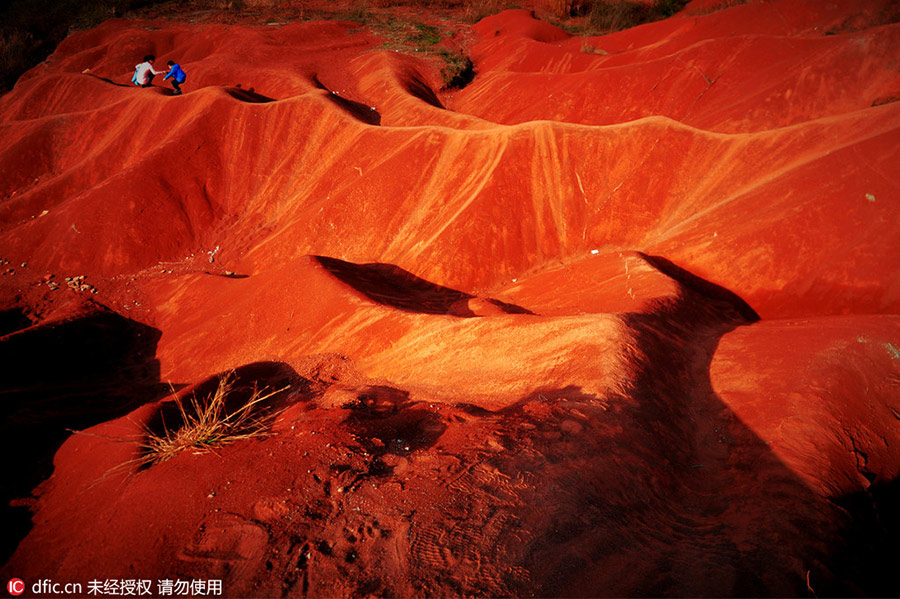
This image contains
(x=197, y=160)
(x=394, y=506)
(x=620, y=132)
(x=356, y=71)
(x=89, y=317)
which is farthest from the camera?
(x=356, y=71)

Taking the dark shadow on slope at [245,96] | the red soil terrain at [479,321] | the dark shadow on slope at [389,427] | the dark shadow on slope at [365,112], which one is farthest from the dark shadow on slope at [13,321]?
the dark shadow on slope at [365,112]

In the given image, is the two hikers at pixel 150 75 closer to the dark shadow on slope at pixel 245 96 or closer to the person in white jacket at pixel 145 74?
the person in white jacket at pixel 145 74

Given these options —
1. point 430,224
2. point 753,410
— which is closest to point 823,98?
point 430,224

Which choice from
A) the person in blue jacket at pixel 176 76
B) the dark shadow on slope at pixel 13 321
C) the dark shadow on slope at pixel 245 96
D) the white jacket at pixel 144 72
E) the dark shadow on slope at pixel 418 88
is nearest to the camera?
the dark shadow on slope at pixel 13 321

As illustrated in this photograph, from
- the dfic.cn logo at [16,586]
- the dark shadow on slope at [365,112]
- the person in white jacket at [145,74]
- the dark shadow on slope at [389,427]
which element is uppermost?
the person in white jacket at [145,74]

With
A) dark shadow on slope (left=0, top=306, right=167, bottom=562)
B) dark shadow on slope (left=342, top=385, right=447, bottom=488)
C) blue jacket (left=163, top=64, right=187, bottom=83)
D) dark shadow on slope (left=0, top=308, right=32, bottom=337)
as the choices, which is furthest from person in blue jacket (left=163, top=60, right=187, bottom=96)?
dark shadow on slope (left=342, top=385, right=447, bottom=488)

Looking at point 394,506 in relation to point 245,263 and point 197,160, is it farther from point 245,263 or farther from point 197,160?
point 197,160

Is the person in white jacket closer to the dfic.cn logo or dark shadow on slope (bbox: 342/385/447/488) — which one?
dark shadow on slope (bbox: 342/385/447/488)
